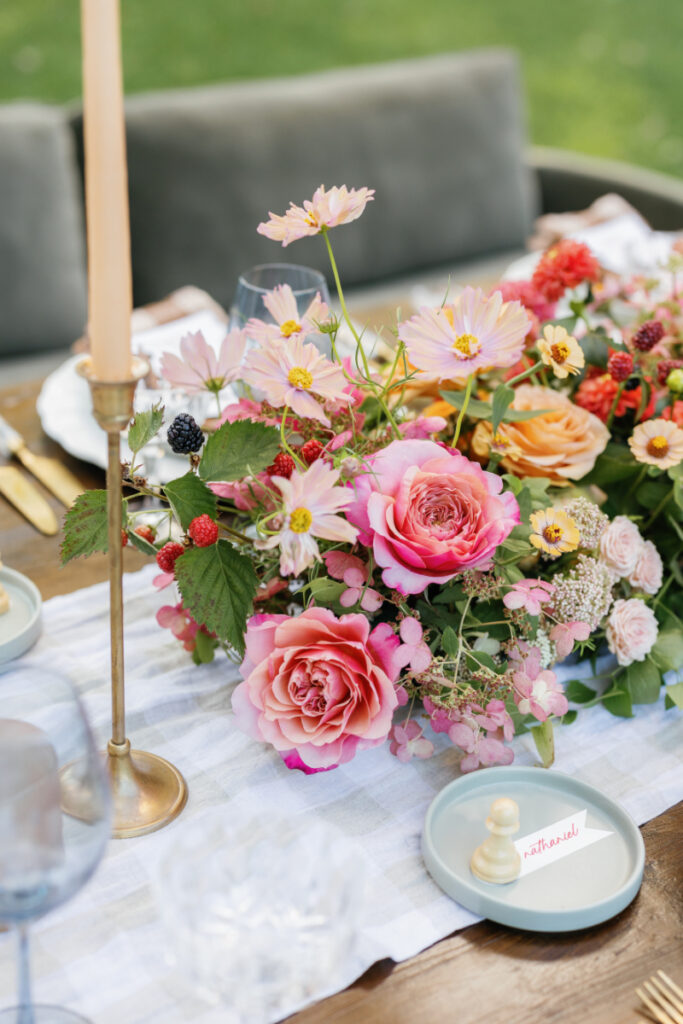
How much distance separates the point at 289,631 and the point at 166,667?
22 centimetres

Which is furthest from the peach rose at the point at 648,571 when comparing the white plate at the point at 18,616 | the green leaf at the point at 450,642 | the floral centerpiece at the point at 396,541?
the white plate at the point at 18,616

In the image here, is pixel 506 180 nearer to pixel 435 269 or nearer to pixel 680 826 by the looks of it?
pixel 435 269

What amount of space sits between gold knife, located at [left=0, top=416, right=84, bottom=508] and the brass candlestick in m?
0.45

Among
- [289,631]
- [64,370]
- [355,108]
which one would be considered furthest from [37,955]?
[355,108]

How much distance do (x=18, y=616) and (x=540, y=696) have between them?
483 millimetres

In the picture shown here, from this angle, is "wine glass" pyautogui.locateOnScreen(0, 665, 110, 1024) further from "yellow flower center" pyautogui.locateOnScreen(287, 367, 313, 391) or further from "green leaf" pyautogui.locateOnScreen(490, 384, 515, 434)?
"green leaf" pyautogui.locateOnScreen(490, 384, 515, 434)

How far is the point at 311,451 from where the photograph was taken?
0.80 m

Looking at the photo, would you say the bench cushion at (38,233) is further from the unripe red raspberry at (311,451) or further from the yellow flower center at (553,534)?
the yellow flower center at (553,534)

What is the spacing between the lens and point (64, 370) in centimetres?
141

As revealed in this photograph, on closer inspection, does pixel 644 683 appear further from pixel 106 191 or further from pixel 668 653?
pixel 106 191

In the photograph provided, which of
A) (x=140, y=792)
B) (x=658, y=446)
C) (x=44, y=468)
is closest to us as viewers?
(x=140, y=792)

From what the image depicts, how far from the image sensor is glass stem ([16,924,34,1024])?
57 cm

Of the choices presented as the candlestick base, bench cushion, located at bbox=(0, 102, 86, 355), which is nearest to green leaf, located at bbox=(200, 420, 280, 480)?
the candlestick base

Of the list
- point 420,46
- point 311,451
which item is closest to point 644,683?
point 311,451
